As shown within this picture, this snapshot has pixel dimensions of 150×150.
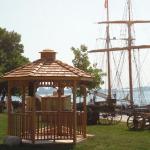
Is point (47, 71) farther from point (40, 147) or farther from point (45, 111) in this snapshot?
point (40, 147)

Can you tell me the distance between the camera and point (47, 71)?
1848cm

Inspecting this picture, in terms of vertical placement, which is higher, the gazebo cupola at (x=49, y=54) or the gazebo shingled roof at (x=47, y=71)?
the gazebo cupola at (x=49, y=54)

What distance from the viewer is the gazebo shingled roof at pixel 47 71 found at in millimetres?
18039

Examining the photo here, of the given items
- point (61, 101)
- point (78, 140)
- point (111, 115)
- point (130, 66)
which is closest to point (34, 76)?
point (78, 140)

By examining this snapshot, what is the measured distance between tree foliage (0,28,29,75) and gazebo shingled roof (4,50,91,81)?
43.5 m

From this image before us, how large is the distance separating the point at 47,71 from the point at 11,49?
50353 mm

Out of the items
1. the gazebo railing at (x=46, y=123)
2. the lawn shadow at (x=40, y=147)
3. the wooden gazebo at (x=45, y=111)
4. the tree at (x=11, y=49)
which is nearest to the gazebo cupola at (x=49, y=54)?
the wooden gazebo at (x=45, y=111)

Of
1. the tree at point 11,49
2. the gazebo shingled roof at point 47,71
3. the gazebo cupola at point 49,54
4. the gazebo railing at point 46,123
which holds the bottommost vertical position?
the gazebo railing at point 46,123

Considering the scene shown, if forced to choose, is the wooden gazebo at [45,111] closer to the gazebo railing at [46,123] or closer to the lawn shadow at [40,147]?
the gazebo railing at [46,123]

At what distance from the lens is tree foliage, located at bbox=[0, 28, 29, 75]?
63.4 metres

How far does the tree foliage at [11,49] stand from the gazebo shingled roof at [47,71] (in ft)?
143

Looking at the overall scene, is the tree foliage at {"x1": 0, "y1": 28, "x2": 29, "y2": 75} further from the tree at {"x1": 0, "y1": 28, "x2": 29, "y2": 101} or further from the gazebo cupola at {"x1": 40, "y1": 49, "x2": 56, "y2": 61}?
the gazebo cupola at {"x1": 40, "y1": 49, "x2": 56, "y2": 61}

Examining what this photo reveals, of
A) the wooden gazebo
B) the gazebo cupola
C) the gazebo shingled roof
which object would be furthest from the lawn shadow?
the gazebo cupola

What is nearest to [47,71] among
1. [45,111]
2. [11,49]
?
[45,111]
